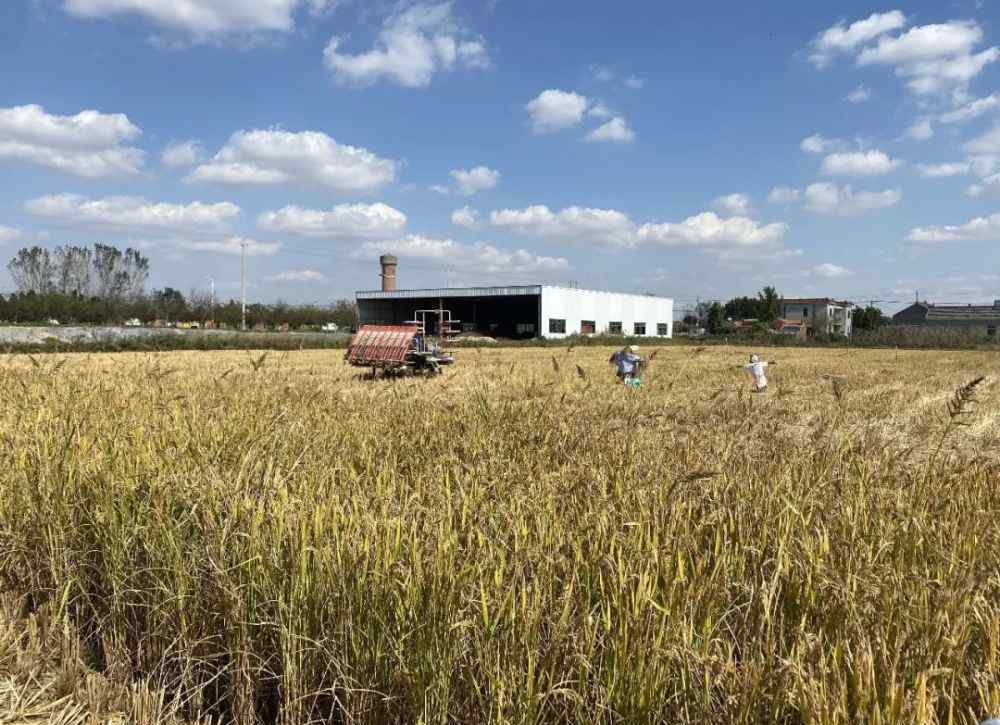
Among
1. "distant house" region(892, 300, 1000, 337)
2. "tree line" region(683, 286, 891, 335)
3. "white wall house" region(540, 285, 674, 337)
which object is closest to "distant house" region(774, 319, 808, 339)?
"tree line" region(683, 286, 891, 335)

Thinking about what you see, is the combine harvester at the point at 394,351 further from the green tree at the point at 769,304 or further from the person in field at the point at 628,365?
the green tree at the point at 769,304

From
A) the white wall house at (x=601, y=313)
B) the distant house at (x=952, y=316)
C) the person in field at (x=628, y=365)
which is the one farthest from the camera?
the distant house at (x=952, y=316)

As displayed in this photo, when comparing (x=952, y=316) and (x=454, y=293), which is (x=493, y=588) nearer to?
(x=454, y=293)

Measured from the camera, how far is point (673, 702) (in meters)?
1.87

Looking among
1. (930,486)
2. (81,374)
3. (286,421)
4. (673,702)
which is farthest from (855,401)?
(81,374)

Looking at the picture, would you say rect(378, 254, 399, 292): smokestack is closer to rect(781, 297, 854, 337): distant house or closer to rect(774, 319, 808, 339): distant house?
rect(774, 319, 808, 339): distant house

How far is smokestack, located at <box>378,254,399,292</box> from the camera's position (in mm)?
74250

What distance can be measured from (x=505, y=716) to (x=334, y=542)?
1.01 metres

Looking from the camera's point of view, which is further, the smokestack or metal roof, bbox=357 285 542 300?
the smokestack

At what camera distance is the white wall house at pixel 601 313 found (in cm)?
5697

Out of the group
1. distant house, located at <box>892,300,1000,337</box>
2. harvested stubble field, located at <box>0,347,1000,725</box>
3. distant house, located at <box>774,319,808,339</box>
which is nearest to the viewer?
harvested stubble field, located at <box>0,347,1000,725</box>

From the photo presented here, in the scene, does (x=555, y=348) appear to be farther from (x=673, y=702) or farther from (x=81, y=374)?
(x=673, y=702)

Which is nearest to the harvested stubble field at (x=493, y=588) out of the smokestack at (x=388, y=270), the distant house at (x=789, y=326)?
the smokestack at (x=388, y=270)

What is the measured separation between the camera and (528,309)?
68438mm
